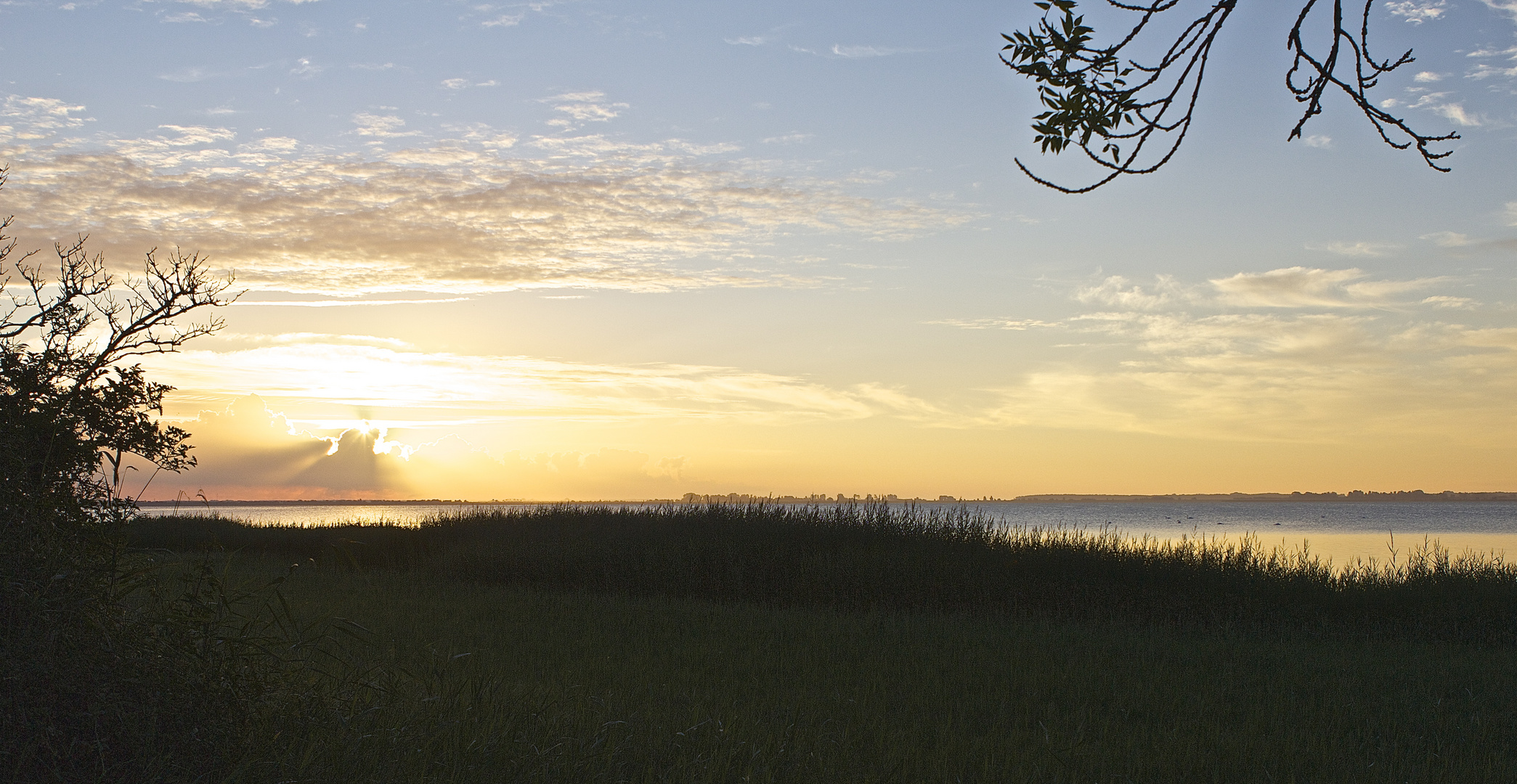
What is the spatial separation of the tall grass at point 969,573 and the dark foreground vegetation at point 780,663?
0.09 m

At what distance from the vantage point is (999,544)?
20.7m

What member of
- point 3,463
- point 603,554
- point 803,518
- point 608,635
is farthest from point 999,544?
point 3,463

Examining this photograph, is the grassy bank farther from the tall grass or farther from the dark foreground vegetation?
the tall grass

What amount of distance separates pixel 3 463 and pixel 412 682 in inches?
151

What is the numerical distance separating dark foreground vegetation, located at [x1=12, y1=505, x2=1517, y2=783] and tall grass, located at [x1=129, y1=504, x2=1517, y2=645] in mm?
88

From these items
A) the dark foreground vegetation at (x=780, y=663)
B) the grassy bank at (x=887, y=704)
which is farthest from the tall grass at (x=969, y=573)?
the grassy bank at (x=887, y=704)

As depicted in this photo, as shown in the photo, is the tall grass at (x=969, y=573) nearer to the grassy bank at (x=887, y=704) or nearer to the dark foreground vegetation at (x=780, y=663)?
the dark foreground vegetation at (x=780, y=663)

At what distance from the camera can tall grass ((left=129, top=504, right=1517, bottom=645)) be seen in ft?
55.2

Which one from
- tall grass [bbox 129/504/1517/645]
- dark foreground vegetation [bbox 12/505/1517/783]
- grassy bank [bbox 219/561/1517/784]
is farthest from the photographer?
tall grass [bbox 129/504/1517/645]

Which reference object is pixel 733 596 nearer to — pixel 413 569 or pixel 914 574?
pixel 914 574

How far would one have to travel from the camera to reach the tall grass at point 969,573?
1683 cm

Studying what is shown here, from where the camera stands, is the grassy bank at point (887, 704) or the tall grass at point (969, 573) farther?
the tall grass at point (969, 573)

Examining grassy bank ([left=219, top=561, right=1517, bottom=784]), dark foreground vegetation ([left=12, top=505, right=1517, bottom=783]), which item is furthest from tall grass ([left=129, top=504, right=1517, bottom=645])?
grassy bank ([left=219, top=561, right=1517, bottom=784])

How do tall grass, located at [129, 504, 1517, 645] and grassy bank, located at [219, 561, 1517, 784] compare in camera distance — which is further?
tall grass, located at [129, 504, 1517, 645]
